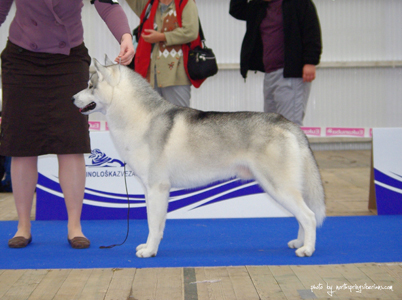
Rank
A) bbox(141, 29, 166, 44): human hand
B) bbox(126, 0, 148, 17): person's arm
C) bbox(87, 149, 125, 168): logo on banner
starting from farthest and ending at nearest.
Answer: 1. bbox(126, 0, 148, 17): person's arm
2. bbox(87, 149, 125, 168): logo on banner
3. bbox(141, 29, 166, 44): human hand

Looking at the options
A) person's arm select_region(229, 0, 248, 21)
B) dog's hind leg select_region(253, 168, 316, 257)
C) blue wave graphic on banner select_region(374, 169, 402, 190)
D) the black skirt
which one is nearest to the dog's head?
the black skirt

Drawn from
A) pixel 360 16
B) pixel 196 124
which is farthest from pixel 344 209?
pixel 360 16

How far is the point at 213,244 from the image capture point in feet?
10.0

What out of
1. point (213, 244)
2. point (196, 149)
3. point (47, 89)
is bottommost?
point (213, 244)

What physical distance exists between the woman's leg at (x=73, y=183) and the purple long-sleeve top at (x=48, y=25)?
697mm

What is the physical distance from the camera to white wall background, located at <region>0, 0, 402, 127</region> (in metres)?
10.9

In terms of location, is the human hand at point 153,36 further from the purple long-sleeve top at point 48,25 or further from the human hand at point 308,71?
the human hand at point 308,71

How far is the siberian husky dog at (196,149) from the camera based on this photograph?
2.66 metres

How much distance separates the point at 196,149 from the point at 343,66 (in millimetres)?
9056

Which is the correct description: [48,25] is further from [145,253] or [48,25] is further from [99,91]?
[145,253]

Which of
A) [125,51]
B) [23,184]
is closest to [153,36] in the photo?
[125,51]

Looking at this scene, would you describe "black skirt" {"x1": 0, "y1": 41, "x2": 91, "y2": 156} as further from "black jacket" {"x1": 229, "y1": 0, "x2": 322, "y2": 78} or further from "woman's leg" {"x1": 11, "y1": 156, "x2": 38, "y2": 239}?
"black jacket" {"x1": 229, "y1": 0, "x2": 322, "y2": 78}

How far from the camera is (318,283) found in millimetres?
2184

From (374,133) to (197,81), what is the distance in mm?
1596
